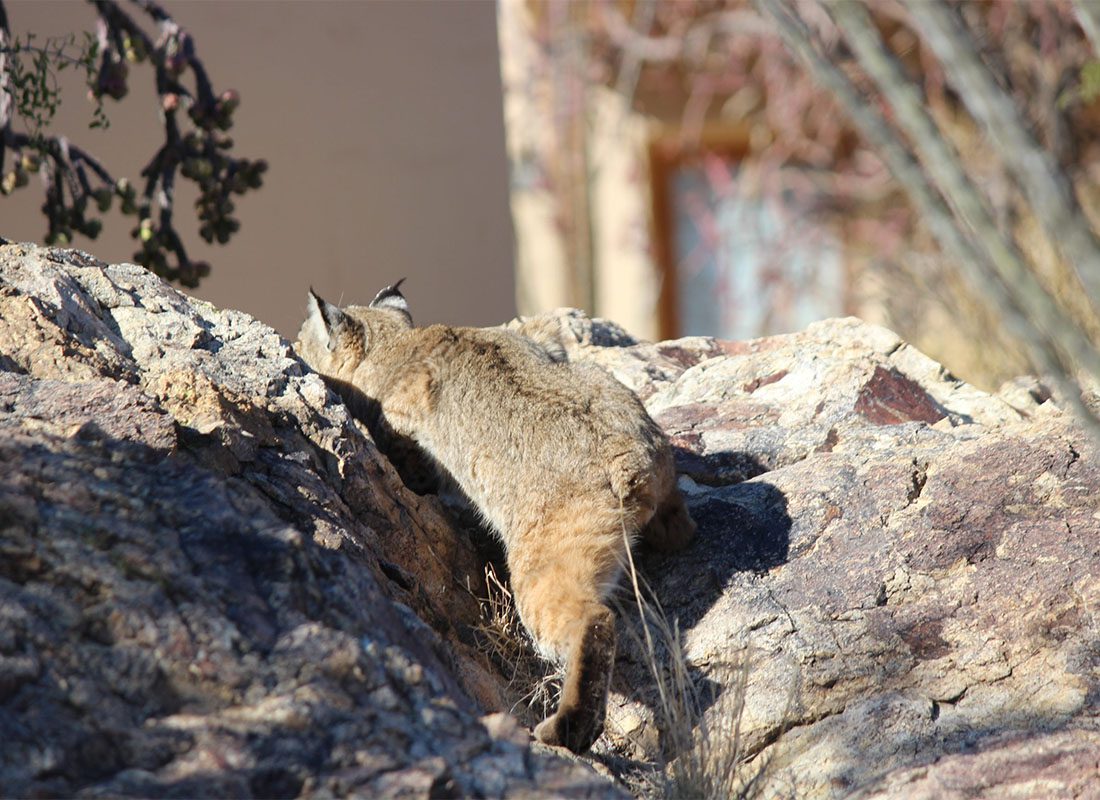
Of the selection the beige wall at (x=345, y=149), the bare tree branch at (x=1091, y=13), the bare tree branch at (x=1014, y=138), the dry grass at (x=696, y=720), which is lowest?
the dry grass at (x=696, y=720)

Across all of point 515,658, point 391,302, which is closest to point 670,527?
point 515,658

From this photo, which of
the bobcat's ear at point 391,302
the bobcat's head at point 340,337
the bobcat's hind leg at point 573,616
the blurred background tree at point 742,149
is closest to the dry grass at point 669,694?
the bobcat's hind leg at point 573,616

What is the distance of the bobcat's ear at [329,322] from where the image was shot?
4434mm

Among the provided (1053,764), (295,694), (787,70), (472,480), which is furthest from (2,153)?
(787,70)

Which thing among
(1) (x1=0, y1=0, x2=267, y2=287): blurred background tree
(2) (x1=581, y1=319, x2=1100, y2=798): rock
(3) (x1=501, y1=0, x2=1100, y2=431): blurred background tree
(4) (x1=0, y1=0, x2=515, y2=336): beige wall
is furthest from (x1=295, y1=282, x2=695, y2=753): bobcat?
(3) (x1=501, y1=0, x2=1100, y2=431): blurred background tree

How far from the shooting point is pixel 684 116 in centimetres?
1090

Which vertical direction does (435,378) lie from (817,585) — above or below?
above

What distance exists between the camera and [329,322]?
14.6 feet

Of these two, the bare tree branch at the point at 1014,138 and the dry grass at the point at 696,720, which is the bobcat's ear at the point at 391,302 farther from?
the bare tree branch at the point at 1014,138

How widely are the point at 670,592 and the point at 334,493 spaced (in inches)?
40.2

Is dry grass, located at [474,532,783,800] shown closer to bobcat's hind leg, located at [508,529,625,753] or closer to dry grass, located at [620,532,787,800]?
dry grass, located at [620,532,787,800]

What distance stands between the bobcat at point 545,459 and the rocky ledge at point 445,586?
0.18 metres

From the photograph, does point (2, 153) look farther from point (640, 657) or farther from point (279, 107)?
point (640, 657)

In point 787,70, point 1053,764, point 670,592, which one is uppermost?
point 787,70
